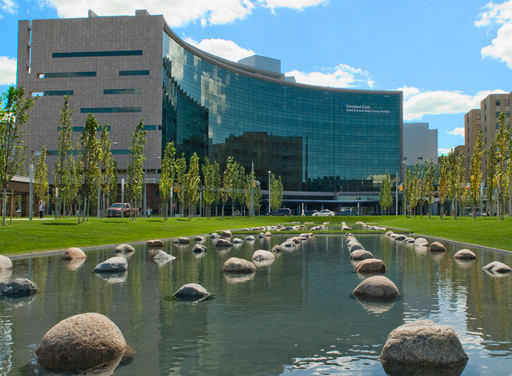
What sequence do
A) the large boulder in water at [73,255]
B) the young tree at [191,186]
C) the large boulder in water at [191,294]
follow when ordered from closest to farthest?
the large boulder in water at [191,294] → the large boulder in water at [73,255] → the young tree at [191,186]

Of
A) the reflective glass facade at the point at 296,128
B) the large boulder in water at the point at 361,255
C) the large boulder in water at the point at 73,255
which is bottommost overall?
the large boulder in water at the point at 73,255

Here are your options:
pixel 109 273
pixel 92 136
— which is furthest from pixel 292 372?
pixel 92 136

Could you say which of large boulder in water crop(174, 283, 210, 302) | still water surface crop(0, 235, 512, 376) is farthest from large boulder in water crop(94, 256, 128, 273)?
large boulder in water crop(174, 283, 210, 302)

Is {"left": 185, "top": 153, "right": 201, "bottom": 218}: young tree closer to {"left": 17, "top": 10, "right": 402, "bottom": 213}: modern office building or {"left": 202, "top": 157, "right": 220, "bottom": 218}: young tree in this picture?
{"left": 202, "top": 157, "right": 220, "bottom": 218}: young tree

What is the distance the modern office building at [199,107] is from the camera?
99.4 m

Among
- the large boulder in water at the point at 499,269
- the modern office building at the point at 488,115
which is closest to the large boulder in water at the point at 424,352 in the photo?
the large boulder in water at the point at 499,269

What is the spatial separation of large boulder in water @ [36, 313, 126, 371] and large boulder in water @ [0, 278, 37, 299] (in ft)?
17.3

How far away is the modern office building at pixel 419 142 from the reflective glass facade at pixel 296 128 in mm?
28306

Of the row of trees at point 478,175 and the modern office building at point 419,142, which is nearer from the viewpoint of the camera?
the row of trees at point 478,175

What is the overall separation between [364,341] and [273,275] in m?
6.97

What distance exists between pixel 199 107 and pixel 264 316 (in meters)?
116

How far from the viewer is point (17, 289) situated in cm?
1049

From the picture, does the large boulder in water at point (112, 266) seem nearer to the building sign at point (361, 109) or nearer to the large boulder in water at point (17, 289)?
the large boulder in water at point (17, 289)

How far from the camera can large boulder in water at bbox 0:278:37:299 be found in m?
10.5
